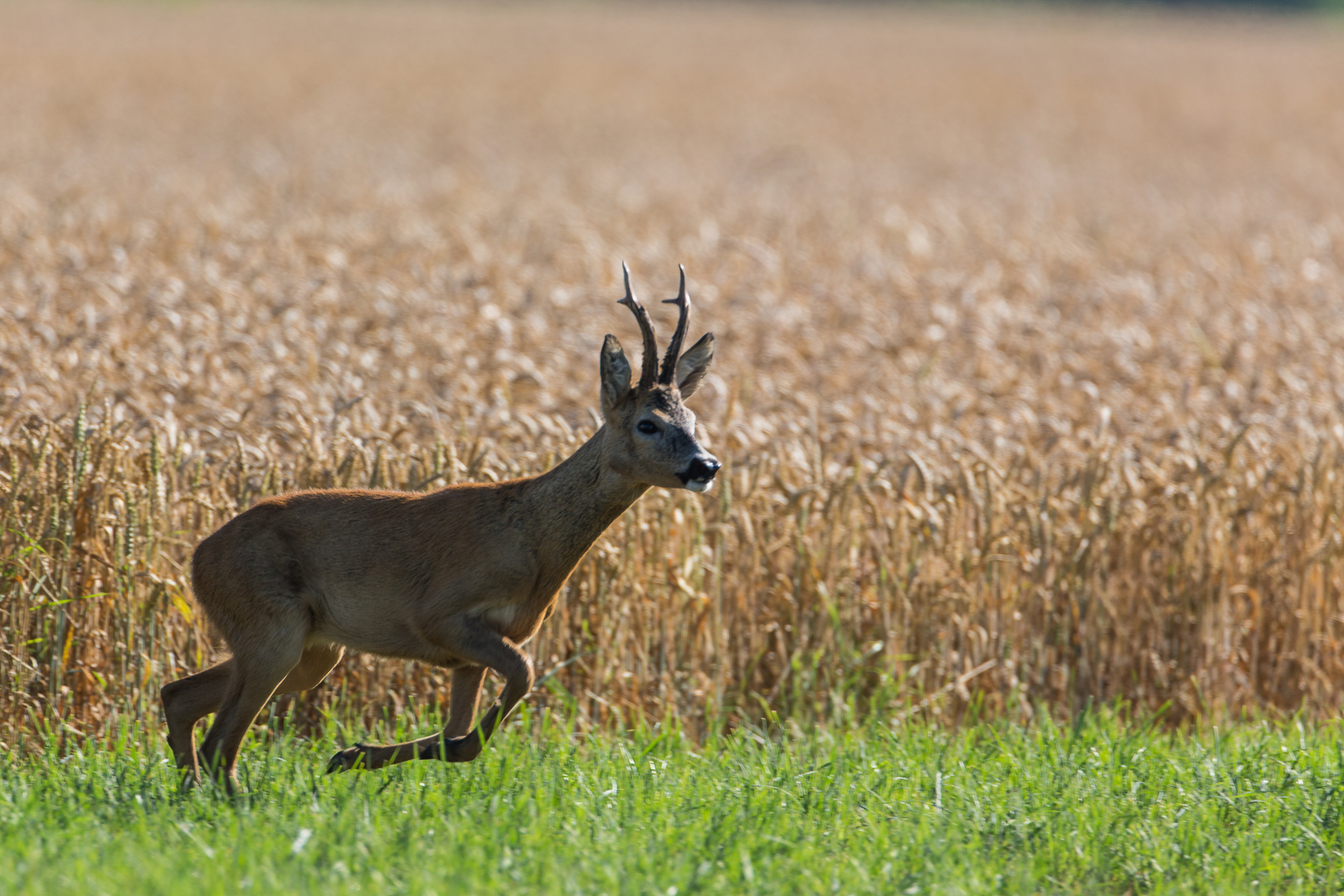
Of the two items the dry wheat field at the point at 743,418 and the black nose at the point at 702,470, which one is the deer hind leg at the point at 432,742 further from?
the black nose at the point at 702,470

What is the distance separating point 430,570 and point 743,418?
13.0 ft

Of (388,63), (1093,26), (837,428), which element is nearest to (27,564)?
(837,428)

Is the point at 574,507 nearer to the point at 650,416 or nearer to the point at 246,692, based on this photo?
the point at 650,416

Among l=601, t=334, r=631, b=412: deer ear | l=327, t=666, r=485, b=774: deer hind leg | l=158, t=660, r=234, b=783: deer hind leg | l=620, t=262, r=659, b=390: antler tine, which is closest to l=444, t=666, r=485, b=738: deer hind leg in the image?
l=327, t=666, r=485, b=774: deer hind leg

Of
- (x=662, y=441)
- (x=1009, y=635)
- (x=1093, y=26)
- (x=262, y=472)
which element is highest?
(x=1093, y=26)

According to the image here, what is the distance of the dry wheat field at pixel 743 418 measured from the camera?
7324mm

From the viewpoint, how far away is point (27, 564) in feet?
22.2

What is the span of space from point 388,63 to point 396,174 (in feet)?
69.0

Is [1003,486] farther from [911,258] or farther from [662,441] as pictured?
[911,258]

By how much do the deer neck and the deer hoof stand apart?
0.93 metres

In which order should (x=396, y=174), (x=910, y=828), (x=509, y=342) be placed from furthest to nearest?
(x=396, y=174)
(x=509, y=342)
(x=910, y=828)

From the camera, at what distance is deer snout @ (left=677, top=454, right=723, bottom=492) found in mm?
5324

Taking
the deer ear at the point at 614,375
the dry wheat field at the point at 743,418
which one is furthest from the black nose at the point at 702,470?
the dry wheat field at the point at 743,418

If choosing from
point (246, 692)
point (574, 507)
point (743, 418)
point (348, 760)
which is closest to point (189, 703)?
point (246, 692)
